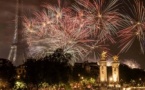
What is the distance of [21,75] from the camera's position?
68625 mm

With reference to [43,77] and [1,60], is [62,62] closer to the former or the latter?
[43,77]

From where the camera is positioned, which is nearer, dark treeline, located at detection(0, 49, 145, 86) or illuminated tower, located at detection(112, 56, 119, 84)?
dark treeline, located at detection(0, 49, 145, 86)

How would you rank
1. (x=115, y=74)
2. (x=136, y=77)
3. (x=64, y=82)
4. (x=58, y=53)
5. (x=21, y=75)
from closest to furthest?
(x=58, y=53)
(x=64, y=82)
(x=21, y=75)
(x=115, y=74)
(x=136, y=77)

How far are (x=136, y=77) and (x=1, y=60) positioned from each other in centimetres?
6084

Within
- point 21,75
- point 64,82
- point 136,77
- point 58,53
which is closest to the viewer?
point 58,53

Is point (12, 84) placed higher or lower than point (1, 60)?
lower

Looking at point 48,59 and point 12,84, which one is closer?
point 48,59

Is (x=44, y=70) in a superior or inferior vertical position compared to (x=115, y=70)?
inferior

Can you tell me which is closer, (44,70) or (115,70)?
(44,70)

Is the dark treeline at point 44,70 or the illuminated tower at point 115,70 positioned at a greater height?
the illuminated tower at point 115,70

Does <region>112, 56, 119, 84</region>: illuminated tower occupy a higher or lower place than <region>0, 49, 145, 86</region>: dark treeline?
higher

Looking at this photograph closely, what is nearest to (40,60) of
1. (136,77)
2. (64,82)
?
(64,82)

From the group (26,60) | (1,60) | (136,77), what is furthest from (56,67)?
(136,77)

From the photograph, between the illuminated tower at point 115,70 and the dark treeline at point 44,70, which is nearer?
the dark treeline at point 44,70
